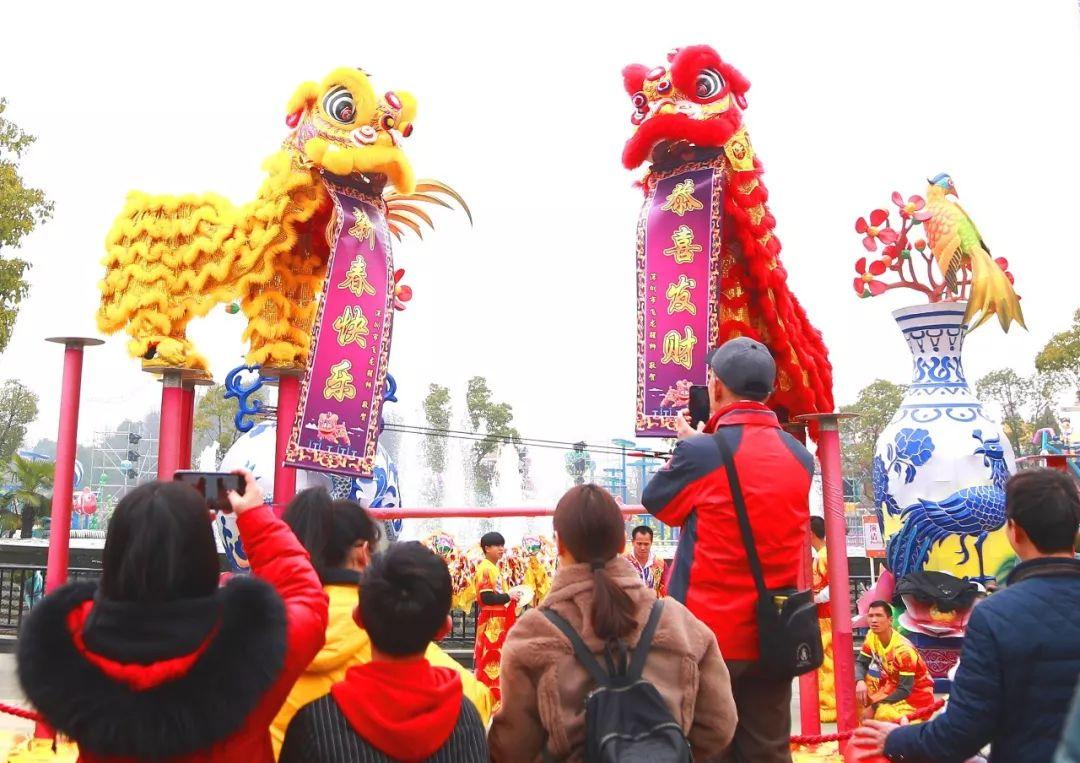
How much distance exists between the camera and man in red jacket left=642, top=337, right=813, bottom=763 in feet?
8.49

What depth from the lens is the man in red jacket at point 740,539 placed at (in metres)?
2.59

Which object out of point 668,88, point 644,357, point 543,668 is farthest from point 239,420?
point 543,668

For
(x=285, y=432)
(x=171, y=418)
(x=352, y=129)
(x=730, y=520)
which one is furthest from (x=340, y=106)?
(x=730, y=520)

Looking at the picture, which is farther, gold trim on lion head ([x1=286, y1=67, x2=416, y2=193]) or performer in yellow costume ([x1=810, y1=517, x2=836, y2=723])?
performer in yellow costume ([x1=810, y1=517, x2=836, y2=723])

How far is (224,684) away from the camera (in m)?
1.56

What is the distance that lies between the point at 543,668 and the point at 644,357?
3.27 m

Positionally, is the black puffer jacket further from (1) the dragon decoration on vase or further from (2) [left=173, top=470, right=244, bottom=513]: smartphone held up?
(1) the dragon decoration on vase

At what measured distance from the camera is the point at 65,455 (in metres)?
5.21

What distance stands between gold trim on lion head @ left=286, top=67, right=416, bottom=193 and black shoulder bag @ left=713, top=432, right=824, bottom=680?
3765 millimetres

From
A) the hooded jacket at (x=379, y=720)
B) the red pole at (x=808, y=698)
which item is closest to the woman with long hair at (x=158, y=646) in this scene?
the hooded jacket at (x=379, y=720)

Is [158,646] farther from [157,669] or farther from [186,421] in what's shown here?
[186,421]

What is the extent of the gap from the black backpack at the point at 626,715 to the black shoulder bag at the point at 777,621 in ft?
2.16

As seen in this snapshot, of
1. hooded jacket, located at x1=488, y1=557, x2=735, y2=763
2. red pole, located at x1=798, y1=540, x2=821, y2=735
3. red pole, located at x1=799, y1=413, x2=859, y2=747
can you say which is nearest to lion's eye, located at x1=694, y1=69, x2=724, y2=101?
red pole, located at x1=799, y1=413, x2=859, y2=747

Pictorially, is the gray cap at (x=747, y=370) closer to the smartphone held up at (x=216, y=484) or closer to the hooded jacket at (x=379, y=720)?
the hooded jacket at (x=379, y=720)
